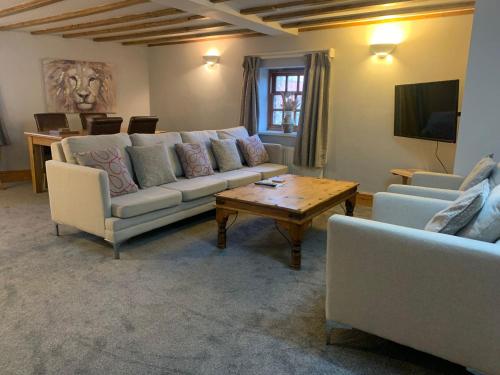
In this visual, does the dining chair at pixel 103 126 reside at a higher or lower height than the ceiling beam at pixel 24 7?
lower

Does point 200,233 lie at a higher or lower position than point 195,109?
lower

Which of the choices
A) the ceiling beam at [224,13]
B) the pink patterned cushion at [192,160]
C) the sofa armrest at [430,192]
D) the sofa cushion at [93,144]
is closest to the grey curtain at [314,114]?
A: the ceiling beam at [224,13]

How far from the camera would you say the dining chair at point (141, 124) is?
5.01 meters

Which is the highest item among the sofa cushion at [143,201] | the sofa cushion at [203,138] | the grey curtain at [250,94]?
the grey curtain at [250,94]

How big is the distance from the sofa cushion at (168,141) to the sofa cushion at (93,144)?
134 millimetres

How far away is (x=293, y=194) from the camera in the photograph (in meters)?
3.29

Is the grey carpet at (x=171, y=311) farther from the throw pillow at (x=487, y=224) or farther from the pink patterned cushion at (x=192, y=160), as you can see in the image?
the pink patterned cushion at (x=192, y=160)

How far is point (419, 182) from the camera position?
10.7 feet

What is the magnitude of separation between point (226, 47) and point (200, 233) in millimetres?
3474

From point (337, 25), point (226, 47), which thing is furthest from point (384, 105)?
point (226, 47)

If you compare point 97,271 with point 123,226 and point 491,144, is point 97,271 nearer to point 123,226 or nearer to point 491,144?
point 123,226

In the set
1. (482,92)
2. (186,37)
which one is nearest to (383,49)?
(482,92)

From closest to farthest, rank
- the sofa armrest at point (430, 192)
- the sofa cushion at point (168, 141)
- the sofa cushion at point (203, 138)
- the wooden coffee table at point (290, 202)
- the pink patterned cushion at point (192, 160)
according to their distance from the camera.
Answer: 1. the sofa armrest at point (430, 192)
2. the wooden coffee table at point (290, 202)
3. the sofa cushion at point (168, 141)
4. the pink patterned cushion at point (192, 160)
5. the sofa cushion at point (203, 138)

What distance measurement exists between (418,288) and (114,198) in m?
2.44
